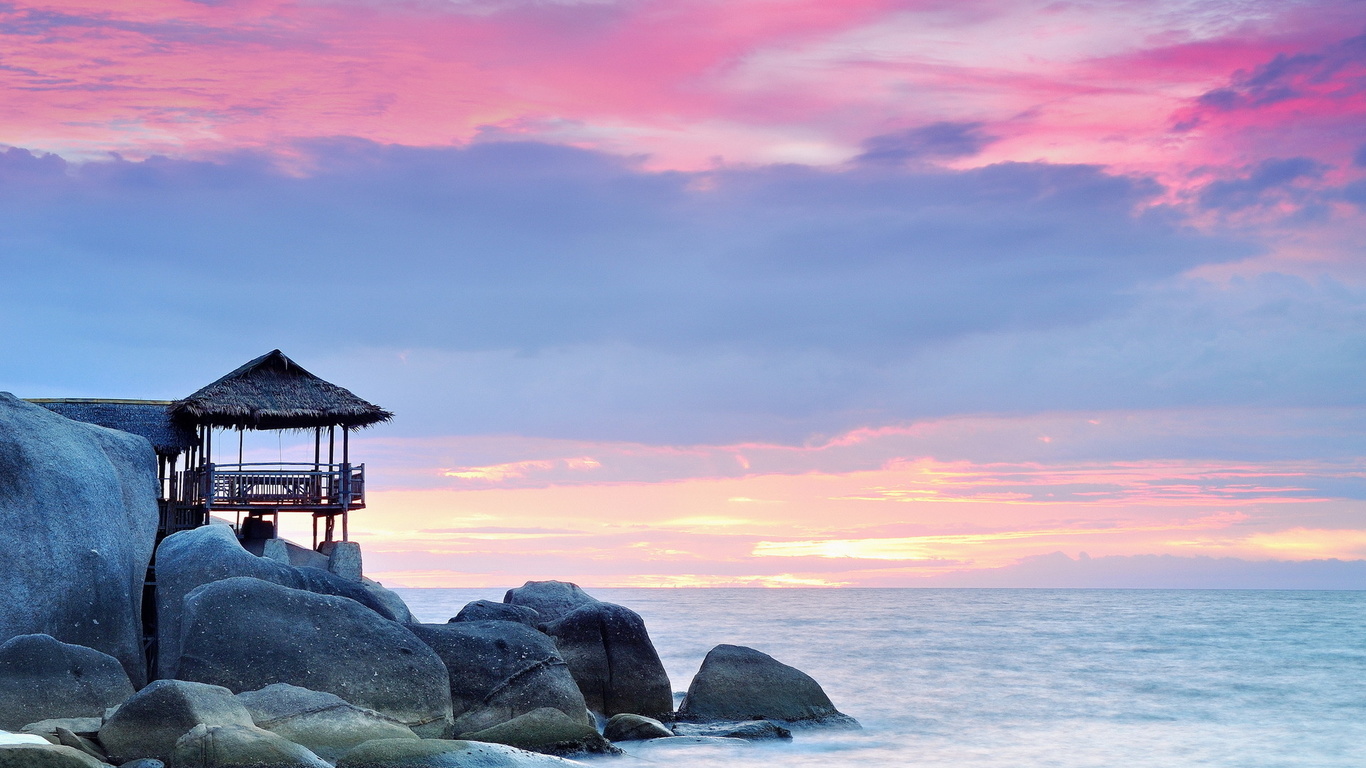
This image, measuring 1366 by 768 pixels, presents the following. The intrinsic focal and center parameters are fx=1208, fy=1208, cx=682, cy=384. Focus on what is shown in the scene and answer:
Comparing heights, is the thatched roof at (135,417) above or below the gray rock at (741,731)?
above

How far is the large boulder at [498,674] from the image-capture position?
17141 millimetres

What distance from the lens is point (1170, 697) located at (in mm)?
30000

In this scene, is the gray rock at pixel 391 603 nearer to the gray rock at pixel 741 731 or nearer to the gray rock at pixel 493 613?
the gray rock at pixel 493 613

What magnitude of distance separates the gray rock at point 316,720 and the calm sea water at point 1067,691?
4.44m

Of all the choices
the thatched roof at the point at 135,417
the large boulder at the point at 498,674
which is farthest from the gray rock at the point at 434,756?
the thatched roof at the point at 135,417

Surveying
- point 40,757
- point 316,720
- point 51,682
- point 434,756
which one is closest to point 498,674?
point 316,720

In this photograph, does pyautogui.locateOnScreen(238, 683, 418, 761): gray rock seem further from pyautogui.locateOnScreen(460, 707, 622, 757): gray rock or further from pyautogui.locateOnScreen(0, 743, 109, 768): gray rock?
pyautogui.locateOnScreen(0, 743, 109, 768): gray rock

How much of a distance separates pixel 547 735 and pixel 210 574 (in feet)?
21.8

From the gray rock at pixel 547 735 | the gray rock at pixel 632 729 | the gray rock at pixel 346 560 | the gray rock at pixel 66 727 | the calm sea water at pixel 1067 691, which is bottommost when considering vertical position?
the calm sea water at pixel 1067 691

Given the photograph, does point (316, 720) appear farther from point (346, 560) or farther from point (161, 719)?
point (346, 560)

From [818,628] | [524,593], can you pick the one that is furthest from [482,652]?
[818,628]

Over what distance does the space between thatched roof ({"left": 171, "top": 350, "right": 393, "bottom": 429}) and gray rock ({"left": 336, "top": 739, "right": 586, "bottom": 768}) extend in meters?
14.0

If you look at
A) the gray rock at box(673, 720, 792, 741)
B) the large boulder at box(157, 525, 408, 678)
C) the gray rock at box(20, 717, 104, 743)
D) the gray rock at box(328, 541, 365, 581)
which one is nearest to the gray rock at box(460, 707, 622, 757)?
the gray rock at box(673, 720, 792, 741)

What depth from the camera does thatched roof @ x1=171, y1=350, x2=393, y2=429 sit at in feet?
83.8
